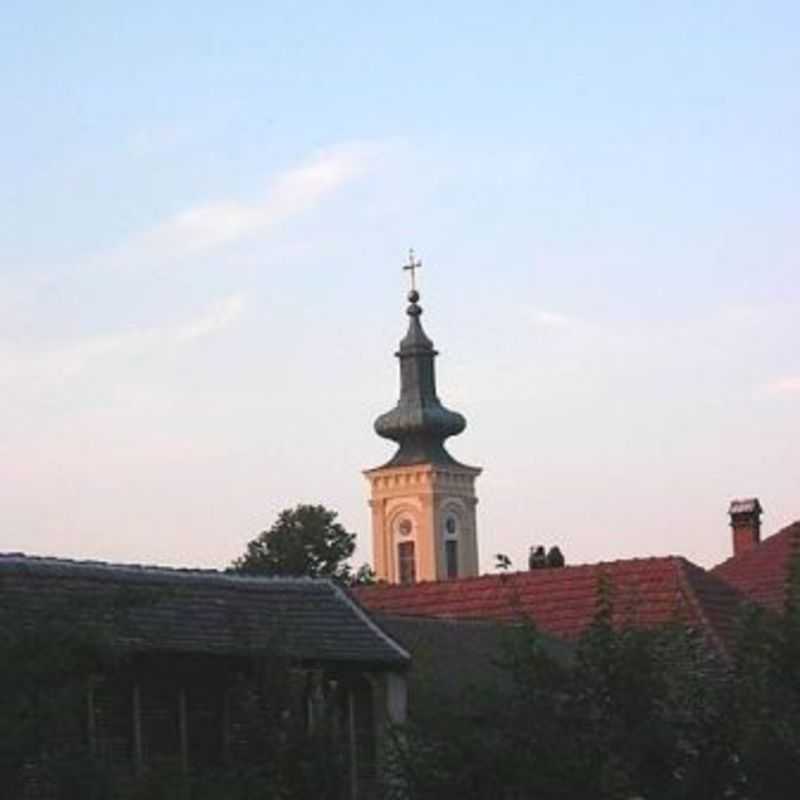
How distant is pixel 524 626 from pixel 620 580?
19.4 meters

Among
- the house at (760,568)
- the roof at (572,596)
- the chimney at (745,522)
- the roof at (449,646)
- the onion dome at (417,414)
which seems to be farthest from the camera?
the onion dome at (417,414)

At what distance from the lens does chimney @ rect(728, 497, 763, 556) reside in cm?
5353

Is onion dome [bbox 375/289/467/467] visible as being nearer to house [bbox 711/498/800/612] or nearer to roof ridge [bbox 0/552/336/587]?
house [bbox 711/498/800/612]

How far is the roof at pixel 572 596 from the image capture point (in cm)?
4031

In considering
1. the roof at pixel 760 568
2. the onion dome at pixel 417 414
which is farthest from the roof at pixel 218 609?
the onion dome at pixel 417 414

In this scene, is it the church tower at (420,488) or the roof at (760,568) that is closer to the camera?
the roof at (760,568)

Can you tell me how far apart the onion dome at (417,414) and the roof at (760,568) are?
50.2 meters

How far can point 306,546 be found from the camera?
79.6 metres

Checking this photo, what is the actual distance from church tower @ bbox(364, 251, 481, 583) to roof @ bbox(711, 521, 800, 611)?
50.6 m

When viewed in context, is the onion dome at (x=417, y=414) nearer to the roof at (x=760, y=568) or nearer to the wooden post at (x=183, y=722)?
the roof at (x=760, y=568)

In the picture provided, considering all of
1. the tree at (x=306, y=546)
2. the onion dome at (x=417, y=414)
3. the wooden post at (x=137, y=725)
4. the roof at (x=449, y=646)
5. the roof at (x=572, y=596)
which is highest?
the onion dome at (x=417, y=414)

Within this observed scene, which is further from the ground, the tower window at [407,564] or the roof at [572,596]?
the tower window at [407,564]

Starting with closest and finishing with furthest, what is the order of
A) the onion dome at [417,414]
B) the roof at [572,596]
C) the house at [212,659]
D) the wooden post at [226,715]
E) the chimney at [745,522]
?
1. the house at [212,659]
2. the wooden post at [226,715]
3. the roof at [572,596]
4. the chimney at [745,522]
5. the onion dome at [417,414]

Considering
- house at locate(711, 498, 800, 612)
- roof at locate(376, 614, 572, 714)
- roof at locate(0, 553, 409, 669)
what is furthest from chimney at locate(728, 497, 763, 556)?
roof at locate(0, 553, 409, 669)
